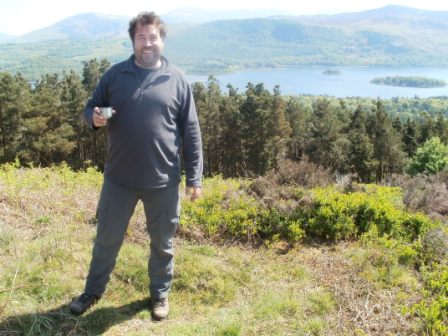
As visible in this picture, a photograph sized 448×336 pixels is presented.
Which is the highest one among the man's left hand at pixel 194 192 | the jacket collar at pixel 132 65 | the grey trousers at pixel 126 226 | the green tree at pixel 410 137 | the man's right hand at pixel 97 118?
the jacket collar at pixel 132 65

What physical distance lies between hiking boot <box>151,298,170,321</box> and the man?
1 centimetres

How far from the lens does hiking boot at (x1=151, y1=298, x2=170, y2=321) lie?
3423mm

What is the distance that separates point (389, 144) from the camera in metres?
33.5

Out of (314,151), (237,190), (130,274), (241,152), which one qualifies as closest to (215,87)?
(241,152)

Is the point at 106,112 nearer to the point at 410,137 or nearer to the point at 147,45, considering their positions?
the point at 147,45

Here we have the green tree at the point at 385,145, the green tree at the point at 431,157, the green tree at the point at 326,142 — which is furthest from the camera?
the green tree at the point at 385,145

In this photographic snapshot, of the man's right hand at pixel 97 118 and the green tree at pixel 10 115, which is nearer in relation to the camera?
the man's right hand at pixel 97 118

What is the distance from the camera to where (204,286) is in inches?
157

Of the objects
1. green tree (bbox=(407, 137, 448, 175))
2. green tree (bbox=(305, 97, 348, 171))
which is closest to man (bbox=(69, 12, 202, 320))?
green tree (bbox=(407, 137, 448, 175))

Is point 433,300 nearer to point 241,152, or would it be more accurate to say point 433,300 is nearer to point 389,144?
point 241,152

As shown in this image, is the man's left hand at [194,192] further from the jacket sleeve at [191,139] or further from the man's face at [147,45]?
the man's face at [147,45]

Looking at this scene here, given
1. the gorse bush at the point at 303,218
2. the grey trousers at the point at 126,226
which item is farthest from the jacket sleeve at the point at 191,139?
the gorse bush at the point at 303,218

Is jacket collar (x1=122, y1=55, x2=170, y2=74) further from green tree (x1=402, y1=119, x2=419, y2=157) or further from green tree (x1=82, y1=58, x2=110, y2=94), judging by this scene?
green tree (x1=402, y1=119, x2=419, y2=157)

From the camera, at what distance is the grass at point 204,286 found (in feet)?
10.9
